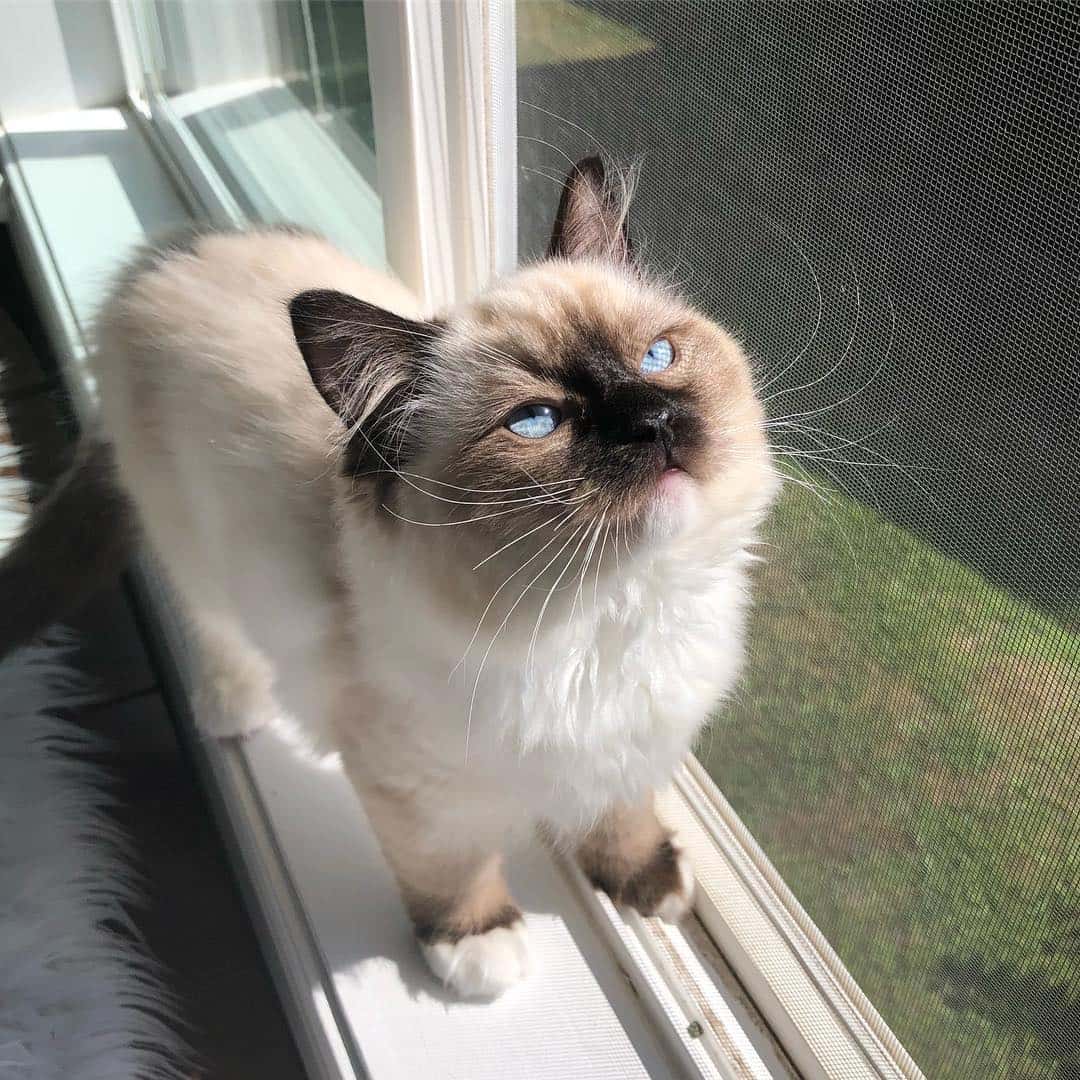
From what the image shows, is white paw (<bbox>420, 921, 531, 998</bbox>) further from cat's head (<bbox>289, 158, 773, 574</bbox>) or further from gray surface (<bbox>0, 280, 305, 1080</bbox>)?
cat's head (<bbox>289, 158, 773, 574</bbox>)

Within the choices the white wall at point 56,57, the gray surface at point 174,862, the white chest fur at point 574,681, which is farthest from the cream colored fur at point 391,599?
the white wall at point 56,57

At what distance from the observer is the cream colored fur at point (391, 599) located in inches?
26.2

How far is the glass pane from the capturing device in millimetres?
1304

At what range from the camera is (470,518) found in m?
0.62

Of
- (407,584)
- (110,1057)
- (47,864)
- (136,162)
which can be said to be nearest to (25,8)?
(136,162)

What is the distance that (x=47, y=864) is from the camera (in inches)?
39.7

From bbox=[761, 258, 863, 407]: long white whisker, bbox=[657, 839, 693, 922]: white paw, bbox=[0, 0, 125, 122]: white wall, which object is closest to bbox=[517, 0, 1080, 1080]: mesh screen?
bbox=[761, 258, 863, 407]: long white whisker

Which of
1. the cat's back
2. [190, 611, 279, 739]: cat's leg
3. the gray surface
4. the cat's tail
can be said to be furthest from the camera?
the cat's tail

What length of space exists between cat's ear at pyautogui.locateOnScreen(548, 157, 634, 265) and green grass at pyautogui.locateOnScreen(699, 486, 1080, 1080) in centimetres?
25

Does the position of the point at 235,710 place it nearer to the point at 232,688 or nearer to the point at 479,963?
the point at 232,688

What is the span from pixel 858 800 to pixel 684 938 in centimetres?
27

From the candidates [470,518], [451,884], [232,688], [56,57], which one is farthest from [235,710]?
[56,57]

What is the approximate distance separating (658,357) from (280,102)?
1169 millimetres

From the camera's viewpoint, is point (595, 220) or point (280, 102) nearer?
point (595, 220)
